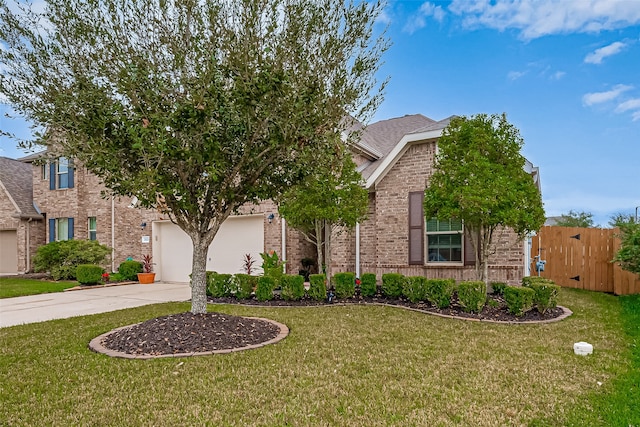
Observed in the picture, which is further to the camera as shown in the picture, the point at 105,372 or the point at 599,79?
the point at 599,79

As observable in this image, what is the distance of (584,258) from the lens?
1195 cm

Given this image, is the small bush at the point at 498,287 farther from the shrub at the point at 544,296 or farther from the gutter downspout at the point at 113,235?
the gutter downspout at the point at 113,235

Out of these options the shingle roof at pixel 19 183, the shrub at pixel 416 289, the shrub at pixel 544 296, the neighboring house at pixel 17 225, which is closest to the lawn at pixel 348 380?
the shrub at pixel 544 296

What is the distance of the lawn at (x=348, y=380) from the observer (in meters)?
3.34

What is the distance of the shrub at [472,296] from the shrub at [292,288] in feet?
11.6

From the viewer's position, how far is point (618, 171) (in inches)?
525

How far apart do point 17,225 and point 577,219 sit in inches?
1267

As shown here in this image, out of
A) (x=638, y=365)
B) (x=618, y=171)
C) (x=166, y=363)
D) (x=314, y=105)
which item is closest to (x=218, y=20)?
(x=314, y=105)

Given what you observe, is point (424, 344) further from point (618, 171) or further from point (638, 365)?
point (618, 171)

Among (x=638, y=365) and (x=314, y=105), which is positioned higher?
(x=314, y=105)

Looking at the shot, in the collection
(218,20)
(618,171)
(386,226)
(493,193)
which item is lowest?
(386,226)

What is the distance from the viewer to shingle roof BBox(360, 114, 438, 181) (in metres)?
13.7

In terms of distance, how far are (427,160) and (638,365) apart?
698 centimetres

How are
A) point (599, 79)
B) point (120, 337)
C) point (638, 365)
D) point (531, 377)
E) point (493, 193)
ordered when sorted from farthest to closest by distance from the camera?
point (599, 79)
point (493, 193)
point (120, 337)
point (638, 365)
point (531, 377)
